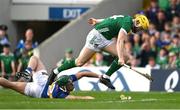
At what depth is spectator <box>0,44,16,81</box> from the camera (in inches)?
1036

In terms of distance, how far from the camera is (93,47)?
59.6ft

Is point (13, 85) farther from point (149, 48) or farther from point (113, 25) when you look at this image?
point (149, 48)

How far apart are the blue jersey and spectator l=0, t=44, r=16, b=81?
9741mm

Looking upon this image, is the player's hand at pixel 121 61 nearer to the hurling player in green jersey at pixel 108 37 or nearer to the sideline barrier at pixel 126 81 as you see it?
the hurling player in green jersey at pixel 108 37

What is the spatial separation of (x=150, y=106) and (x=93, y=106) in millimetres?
1022

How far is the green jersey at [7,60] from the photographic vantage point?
86.5 ft

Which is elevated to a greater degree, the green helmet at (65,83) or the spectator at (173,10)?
the spectator at (173,10)

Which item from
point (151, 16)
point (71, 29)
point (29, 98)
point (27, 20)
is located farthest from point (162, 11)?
point (29, 98)

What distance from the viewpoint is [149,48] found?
26484 millimetres

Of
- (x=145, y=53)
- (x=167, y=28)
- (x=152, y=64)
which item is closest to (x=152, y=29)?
(x=167, y=28)

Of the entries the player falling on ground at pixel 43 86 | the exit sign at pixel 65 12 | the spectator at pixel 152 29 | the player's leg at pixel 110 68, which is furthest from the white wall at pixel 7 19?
the player falling on ground at pixel 43 86

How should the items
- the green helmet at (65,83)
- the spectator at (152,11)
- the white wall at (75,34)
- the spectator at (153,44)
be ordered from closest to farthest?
the green helmet at (65,83), the spectator at (153,44), the spectator at (152,11), the white wall at (75,34)

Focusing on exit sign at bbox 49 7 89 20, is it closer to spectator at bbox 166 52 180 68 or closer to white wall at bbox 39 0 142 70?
white wall at bbox 39 0 142 70

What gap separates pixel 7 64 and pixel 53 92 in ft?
33.0
